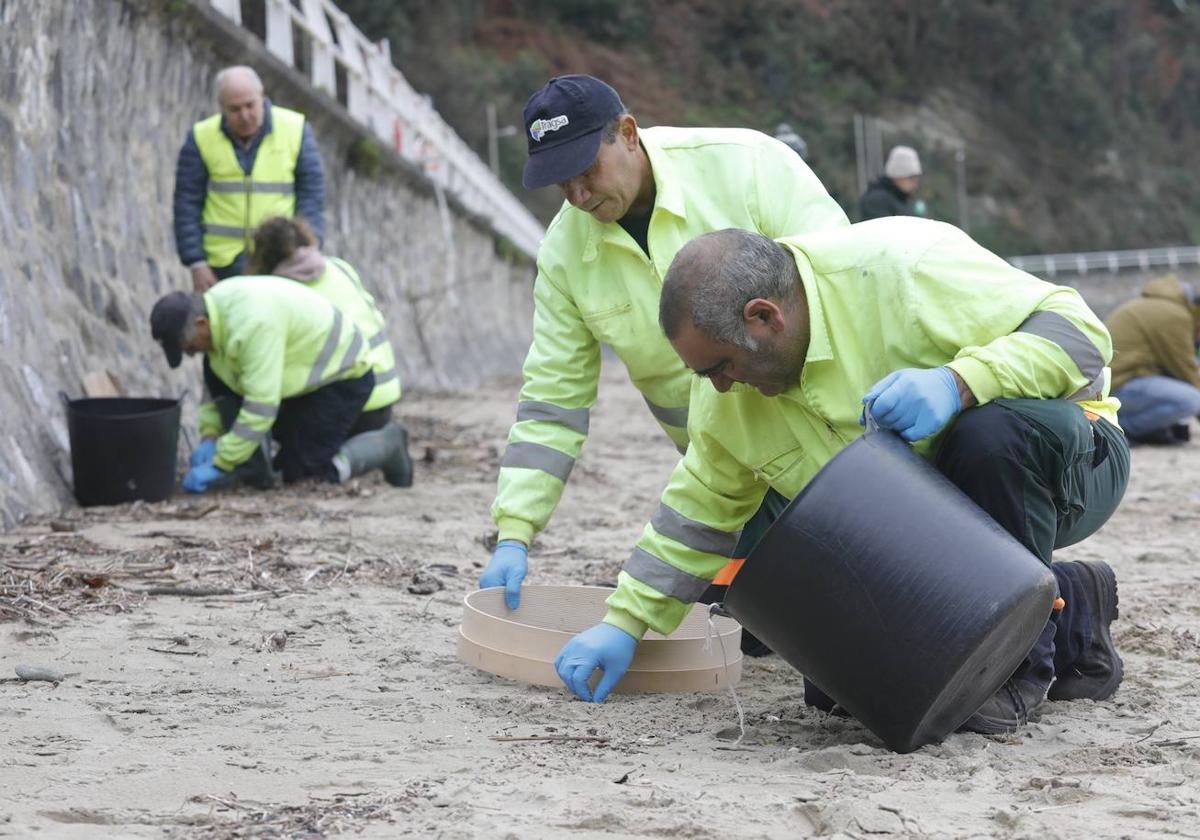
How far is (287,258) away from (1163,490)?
13.0ft

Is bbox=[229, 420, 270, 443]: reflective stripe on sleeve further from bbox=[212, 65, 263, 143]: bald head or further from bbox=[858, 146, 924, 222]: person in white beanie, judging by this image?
→ bbox=[858, 146, 924, 222]: person in white beanie

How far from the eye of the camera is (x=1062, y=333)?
2910 millimetres

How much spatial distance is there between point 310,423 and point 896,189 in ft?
11.3

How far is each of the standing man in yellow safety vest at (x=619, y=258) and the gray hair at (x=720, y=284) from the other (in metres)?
0.71

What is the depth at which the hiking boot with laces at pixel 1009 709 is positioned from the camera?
120 inches

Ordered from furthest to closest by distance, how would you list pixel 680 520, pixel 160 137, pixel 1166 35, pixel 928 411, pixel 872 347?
pixel 1166 35
pixel 160 137
pixel 680 520
pixel 872 347
pixel 928 411

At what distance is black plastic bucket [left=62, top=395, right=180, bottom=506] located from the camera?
18.3 ft

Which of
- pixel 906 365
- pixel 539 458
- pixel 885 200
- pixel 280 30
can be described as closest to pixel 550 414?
pixel 539 458

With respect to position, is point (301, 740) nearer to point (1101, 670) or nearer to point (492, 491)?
point (1101, 670)

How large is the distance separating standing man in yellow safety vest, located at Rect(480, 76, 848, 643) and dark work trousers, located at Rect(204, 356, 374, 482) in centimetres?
290

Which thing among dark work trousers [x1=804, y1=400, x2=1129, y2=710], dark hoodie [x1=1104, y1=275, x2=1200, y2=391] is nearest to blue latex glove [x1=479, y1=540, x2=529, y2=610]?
dark work trousers [x1=804, y1=400, x2=1129, y2=710]

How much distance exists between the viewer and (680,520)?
3.25m

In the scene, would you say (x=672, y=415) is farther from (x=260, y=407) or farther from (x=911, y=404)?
(x=260, y=407)

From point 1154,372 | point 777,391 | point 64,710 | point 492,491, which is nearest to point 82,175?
point 492,491
